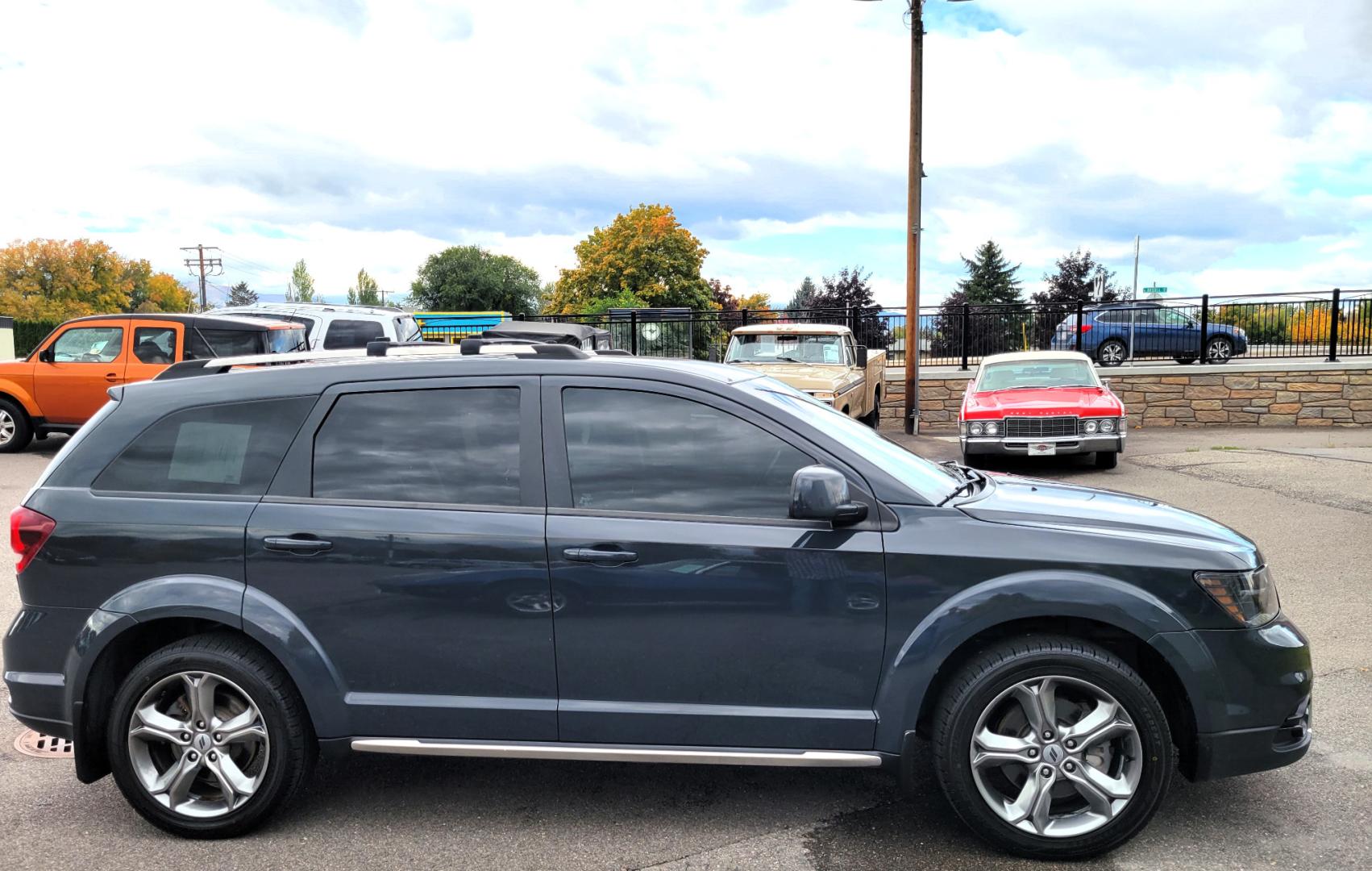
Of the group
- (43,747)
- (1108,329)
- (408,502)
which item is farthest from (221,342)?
(1108,329)

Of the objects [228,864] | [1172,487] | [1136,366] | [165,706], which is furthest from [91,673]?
[1136,366]

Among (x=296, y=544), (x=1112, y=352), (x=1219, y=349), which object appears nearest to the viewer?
(x=296, y=544)

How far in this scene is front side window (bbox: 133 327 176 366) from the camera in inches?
583

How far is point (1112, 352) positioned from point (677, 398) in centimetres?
2136

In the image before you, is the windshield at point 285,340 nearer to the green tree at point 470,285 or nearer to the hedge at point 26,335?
the hedge at point 26,335

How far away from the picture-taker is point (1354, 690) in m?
4.79

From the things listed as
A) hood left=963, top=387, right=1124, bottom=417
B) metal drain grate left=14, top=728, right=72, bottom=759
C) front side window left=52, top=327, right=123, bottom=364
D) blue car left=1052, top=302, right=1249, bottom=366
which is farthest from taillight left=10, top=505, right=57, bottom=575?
blue car left=1052, top=302, right=1249, bottom=366

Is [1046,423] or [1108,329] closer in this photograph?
[1046,423]

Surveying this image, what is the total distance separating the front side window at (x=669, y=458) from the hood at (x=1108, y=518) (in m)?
0.69

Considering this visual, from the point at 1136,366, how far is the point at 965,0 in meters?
8.18

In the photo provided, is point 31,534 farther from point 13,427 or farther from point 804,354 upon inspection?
point 13,427

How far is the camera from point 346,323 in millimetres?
16000

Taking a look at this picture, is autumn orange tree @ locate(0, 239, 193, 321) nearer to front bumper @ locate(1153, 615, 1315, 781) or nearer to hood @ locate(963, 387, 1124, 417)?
hood @ locate(963, 387, 1124, 417)

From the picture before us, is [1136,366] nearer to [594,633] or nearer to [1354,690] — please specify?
[1354,690]
